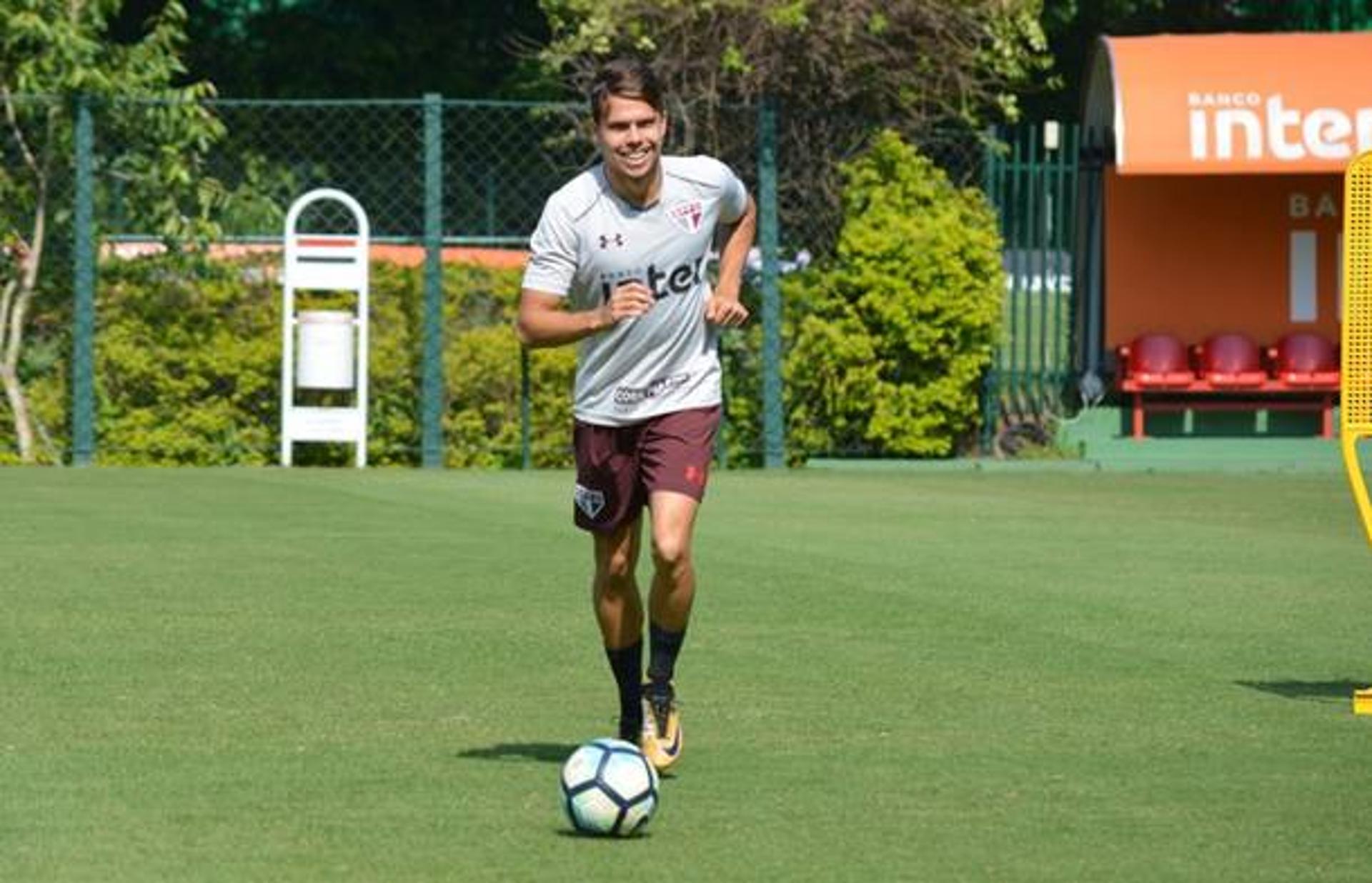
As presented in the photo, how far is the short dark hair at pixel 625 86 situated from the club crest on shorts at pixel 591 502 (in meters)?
1.11

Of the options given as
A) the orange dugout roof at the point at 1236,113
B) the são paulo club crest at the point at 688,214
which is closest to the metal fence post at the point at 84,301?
the orange dugout roof at the point at 1236,113

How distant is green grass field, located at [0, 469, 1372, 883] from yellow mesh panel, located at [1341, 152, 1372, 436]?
3.27 feet

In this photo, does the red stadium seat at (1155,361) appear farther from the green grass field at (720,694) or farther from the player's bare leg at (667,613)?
the player's bare leg at (667,613)

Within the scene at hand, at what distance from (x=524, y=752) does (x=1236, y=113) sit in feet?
48.0

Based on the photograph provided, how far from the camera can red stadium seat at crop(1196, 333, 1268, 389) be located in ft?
75.8

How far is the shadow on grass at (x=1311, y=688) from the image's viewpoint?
10.7 meters

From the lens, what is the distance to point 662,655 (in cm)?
928

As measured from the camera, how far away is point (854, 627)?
1258cm

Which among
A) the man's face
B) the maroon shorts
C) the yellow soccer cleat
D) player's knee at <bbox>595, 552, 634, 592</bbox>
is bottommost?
the yellow soccer cleat

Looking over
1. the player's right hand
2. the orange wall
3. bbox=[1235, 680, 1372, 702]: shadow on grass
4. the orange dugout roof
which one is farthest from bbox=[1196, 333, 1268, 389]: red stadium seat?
the player's right hand

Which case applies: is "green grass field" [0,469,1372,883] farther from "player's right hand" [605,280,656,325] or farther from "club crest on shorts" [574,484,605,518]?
"player's right hand" [605,280,656,325]

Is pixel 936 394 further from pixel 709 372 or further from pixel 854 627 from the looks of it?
pixel 709 372

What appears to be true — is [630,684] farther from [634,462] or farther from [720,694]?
[720,694]

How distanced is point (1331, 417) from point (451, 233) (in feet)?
36.1
